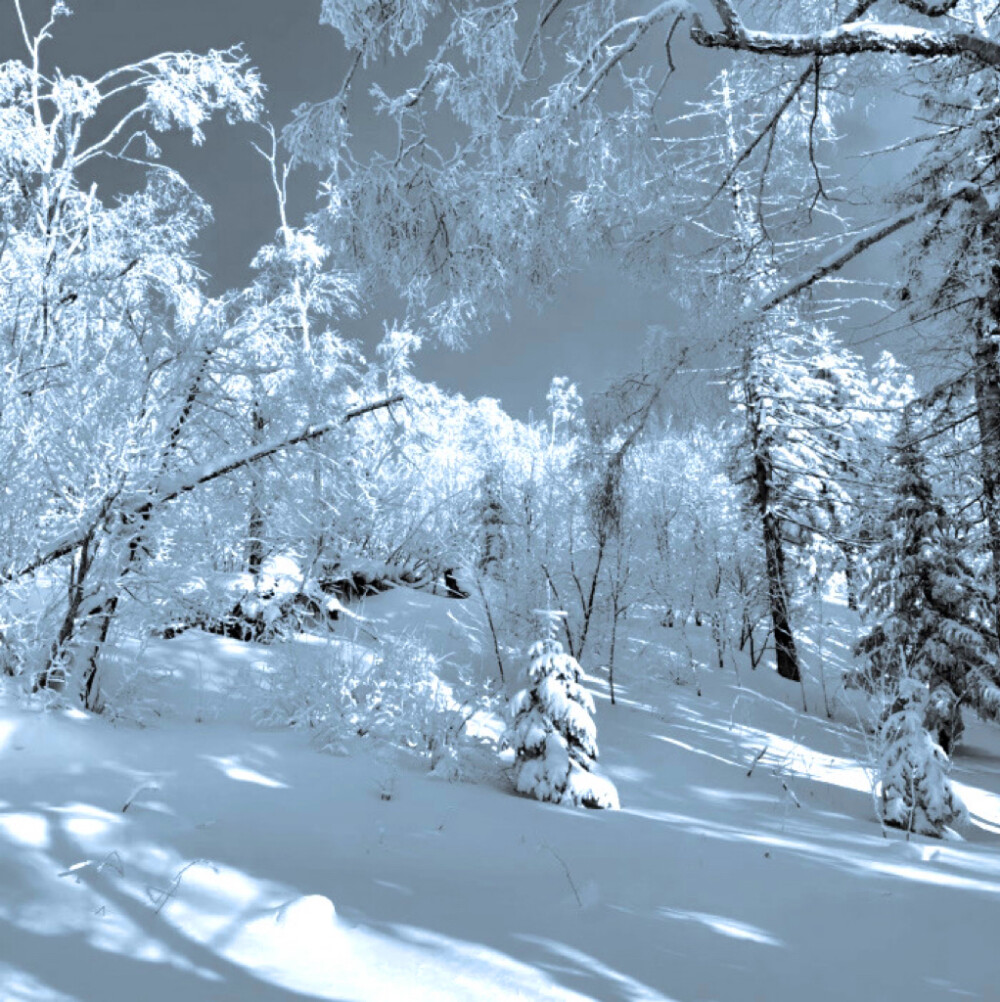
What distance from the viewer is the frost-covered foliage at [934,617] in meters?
13.4

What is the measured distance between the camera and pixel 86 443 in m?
5.68

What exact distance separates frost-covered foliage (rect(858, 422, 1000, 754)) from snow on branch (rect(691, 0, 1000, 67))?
1061 cm

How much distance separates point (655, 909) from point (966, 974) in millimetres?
1199

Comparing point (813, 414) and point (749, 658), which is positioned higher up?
point (813, 414)

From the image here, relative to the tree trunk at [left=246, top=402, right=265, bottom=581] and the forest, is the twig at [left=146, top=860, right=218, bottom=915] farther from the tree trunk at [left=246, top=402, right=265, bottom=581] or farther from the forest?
the tree trunk at [left=246, top=402, right=265, bottom=581]

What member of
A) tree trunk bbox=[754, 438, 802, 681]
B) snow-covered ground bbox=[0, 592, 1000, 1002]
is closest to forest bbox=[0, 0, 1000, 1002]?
snow-covered ground bbox=[0, 592, 1000, 1002]

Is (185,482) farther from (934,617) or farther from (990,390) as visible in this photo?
(934,617)

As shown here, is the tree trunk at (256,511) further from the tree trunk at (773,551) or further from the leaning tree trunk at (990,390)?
the tree trunk at (773,551)

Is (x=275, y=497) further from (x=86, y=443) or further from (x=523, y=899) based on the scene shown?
(x=523, y=899)

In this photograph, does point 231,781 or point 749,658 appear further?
point 749,658

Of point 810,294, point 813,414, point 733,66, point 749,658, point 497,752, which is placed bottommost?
point 497,752

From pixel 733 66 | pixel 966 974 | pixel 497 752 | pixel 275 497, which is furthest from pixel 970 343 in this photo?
pixel 275 497

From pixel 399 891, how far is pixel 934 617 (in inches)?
573

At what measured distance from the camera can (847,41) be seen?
3.97m
